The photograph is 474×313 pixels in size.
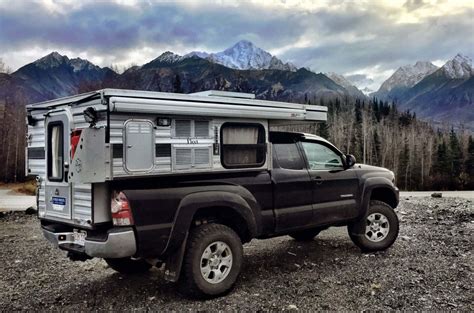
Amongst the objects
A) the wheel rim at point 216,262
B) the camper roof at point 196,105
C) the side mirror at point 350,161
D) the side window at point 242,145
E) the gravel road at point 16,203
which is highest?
the camper roof at point 196,105

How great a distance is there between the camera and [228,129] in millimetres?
5723

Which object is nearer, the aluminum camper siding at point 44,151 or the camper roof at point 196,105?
the camper roof at point 196,105

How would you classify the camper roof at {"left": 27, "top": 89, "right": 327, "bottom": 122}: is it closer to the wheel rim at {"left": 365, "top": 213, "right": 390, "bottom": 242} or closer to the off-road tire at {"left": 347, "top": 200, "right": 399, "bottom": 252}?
the off-road tire at {"left": 347, "top": 200, "right": 399, "bottom": 252}

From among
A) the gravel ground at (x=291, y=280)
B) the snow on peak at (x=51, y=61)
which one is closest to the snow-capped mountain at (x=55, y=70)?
the snow on peak at (x=51, y=61)

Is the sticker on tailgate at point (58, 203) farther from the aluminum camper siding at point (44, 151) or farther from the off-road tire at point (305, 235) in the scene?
the off-road tire at point (305, 235)

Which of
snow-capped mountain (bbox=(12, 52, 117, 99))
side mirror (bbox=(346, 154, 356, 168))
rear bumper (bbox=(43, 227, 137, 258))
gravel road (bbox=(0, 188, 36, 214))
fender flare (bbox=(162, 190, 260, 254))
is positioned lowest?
gravel road (bbox=(0, 188, 36, 214))

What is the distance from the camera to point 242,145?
588 centimetres

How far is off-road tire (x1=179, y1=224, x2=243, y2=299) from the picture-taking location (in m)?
5.07

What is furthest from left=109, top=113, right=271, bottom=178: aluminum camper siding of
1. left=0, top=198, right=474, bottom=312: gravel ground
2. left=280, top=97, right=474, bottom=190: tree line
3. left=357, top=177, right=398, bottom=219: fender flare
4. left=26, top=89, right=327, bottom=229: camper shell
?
left=280, top=97, right=474, bottom=190: tree line

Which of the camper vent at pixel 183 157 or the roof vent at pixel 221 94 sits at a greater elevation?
the roof vent at pixel 221 94

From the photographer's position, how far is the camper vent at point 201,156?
17.5ft

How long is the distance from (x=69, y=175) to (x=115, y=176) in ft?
1.76

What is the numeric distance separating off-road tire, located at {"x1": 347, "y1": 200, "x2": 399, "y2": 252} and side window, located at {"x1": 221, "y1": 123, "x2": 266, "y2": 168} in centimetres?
232

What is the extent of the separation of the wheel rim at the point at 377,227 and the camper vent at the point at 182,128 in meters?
3.74
